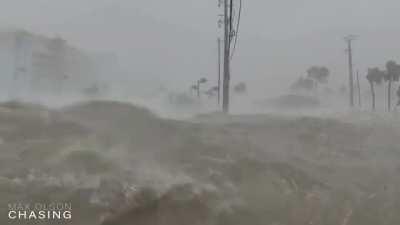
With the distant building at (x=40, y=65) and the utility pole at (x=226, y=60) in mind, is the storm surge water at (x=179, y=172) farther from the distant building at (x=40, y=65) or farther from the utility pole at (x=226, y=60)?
the distant building at (x=40, y=65)

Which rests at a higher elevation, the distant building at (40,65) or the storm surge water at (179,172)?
the distant building at (40,65)

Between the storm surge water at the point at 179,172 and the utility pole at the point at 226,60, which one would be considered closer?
the storm surge water at the point at 179,172

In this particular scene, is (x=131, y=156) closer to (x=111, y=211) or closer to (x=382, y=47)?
(x=111, y=211)

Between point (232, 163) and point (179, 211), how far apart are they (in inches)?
125

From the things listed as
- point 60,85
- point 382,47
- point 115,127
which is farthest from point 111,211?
point 382,47

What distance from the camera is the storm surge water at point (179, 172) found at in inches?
418

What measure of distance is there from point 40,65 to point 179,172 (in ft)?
173

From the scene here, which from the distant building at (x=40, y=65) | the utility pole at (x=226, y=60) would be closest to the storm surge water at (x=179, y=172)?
the utility pole at (x=226, y=60)

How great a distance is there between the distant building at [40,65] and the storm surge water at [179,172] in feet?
75.3

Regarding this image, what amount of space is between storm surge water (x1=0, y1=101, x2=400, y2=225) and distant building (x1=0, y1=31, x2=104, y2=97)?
904 inches

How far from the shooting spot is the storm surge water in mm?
10609

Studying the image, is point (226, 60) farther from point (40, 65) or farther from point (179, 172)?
point (40, 65)

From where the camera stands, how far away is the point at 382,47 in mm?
186125

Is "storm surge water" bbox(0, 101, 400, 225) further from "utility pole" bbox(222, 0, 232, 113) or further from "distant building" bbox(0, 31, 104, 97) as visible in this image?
"distant building" bbox(0, 31, 104, 97)
